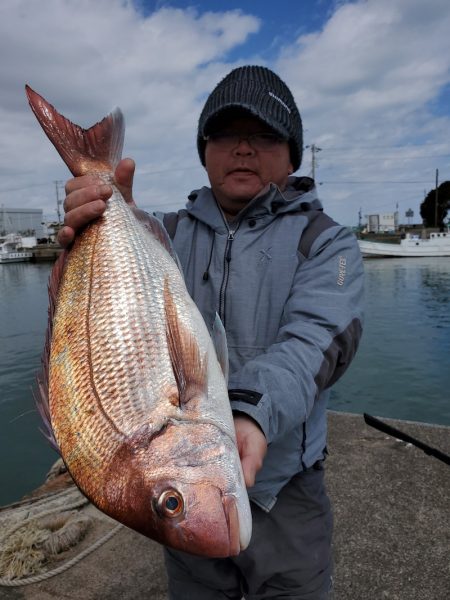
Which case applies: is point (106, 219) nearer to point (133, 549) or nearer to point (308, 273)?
point (308, 273)

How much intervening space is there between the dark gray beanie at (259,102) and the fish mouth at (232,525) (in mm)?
1452

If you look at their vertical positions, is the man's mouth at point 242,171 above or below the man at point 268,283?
above

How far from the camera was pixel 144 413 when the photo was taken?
56.8 inches

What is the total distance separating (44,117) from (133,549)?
9.68 feet

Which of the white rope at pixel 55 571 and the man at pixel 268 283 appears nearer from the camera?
the man at pixel 268 283

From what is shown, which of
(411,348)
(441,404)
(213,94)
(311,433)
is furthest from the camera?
(411,348)

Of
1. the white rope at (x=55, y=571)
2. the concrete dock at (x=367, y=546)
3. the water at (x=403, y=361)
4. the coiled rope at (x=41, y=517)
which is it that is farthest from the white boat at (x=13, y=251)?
the white rope at (x=55, y=571)

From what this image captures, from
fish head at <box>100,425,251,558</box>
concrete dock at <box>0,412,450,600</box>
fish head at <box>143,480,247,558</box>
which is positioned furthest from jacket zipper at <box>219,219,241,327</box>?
concrete dock at <box>0,412,450,600</box>

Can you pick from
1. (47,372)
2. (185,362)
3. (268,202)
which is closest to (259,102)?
(268,202)

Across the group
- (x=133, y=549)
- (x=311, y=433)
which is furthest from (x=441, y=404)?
(x=311, y=433)

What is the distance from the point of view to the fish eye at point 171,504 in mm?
1237

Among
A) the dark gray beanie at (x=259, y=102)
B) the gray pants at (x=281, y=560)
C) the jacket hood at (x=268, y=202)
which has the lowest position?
the gray pants at (x=281, y=560)

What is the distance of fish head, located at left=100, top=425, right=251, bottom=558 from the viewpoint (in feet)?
3.91

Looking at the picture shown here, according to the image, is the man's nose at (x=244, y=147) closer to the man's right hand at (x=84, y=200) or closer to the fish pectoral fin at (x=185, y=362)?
the man's right hand at (x=84, y=200)
